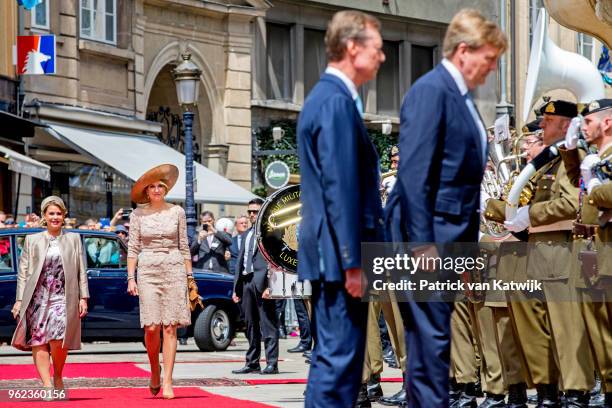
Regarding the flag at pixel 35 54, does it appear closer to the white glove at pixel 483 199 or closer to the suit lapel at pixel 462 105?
the white glove at pixel 483 199

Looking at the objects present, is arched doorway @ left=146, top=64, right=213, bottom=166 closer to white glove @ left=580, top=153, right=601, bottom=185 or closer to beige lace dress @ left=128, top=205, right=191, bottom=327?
beige lace dress @ left=128, top=205, right=191, bottom=327

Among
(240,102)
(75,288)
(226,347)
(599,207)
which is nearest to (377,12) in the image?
(240,102)

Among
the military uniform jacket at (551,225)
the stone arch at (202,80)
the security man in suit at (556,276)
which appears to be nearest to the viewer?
the military uniform jacket at (551,225)

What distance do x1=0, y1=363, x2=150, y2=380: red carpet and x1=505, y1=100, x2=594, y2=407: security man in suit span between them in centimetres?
640

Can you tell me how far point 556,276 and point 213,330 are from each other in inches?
485

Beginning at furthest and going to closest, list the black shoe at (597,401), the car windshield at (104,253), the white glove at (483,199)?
the car windshield at (104,253) → the white glove at (483,199) → the black shoe at (597,401)

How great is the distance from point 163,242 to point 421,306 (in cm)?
649

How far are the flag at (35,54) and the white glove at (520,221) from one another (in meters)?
19.1

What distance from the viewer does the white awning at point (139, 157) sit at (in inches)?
1163

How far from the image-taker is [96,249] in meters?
21.8

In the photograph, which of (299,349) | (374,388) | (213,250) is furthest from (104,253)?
(374,388)

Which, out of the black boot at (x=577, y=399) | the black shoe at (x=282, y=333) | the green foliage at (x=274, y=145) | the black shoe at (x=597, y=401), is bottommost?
the black shoe at (x=282, y=333)

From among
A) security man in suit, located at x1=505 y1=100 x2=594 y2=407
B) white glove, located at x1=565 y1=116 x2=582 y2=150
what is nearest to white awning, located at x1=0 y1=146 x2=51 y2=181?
security man in suit, located at x1=505 y1=100 x2=594 y2=407

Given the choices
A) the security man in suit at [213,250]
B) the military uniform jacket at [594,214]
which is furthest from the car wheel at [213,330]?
the military uniform jacket at [594,214]
